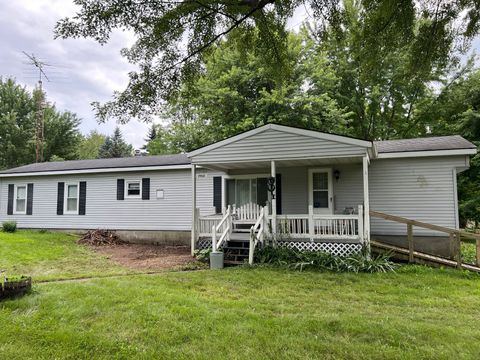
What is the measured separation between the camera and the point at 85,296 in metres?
5.00

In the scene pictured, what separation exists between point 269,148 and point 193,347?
20.5 feet

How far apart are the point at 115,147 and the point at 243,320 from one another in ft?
119

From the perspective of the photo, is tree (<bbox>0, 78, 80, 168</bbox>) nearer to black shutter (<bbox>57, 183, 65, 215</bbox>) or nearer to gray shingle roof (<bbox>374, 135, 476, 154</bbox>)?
black shutter (<bbox>57, 183, 65, 215</bbox>)

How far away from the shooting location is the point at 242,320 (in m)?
4.12

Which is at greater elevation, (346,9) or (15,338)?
(346,9)

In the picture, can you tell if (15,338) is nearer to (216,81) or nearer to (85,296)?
(85,296)

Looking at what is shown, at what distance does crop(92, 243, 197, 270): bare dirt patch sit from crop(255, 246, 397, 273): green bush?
2143mm

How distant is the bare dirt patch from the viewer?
329 inches

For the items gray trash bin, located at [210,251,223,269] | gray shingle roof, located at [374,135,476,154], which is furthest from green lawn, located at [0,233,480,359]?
gray shingle roof, located at [374,135,476,154]

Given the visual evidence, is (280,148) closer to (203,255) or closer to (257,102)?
(203,255)

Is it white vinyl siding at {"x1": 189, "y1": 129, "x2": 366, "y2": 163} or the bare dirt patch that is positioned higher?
white vinyl siding at {"x1": 189, "y1": 129, "x2": 366, "y2": 163}

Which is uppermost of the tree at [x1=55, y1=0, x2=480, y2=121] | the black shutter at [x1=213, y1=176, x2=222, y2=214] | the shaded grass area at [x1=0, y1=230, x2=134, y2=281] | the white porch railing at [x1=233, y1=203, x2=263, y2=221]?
the tree at [x1=55, y1=0, x2=480, y2=121]

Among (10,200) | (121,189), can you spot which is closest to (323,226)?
(121,189)

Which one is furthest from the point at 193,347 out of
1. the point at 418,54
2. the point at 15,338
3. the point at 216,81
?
the point at 216,81
